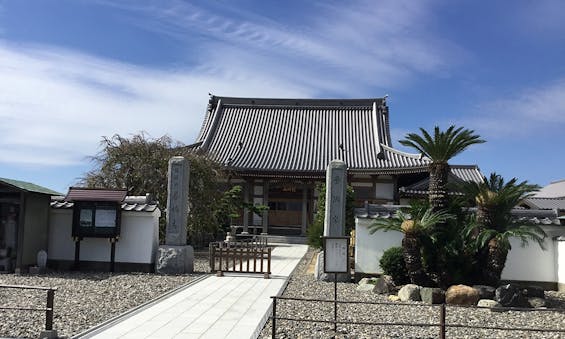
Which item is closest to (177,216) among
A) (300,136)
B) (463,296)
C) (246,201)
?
(463,296)

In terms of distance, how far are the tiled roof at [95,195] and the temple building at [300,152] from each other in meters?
12.4

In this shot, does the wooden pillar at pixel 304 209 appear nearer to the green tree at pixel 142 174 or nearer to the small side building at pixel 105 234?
the green tree at pixel 142 174

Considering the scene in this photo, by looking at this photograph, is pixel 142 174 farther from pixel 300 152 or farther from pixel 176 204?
pixel 300 152

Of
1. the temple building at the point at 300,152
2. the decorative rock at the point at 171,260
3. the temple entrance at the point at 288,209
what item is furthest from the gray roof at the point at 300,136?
the decorative rock at the point at 171,260

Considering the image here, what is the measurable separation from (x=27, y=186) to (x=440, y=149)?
10.3m

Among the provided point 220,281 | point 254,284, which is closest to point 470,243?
point 254,284

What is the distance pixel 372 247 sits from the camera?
42.8ft

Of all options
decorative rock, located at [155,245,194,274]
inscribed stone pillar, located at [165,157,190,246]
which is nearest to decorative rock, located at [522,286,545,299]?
decorative rock, located at [155,245,194,274]

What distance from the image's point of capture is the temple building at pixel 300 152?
27484 millimetres

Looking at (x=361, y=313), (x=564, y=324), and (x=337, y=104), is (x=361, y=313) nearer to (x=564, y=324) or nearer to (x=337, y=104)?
(x=564, y=324)

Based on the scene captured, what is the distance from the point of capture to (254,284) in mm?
11805

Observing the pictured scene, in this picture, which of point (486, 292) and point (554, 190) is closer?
point (486, 292)

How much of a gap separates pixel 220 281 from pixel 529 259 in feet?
25.4

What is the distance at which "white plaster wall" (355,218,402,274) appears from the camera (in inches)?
510
